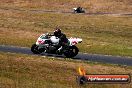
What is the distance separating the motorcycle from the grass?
174 centimetres

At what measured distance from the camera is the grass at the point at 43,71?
23.3 m

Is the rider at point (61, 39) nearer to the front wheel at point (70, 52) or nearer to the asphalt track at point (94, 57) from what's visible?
the front wheel at point (70, 52)

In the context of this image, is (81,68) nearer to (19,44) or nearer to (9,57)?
(9,57)

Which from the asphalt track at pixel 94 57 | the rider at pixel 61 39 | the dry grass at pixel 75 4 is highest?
the rider at pixel 61 39

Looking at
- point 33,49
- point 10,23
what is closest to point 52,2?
point 10,23

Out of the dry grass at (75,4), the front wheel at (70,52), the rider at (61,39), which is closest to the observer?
the rider at (61,39)

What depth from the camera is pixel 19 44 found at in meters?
38.9

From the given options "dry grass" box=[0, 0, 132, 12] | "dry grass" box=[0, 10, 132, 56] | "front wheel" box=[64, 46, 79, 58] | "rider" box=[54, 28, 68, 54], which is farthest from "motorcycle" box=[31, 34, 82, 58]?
"dry grass" box=[0, 0, 132, 12]

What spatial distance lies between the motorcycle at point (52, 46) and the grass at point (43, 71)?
1736 mm

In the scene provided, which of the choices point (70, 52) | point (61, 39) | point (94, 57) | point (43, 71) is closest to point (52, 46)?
point (61, 39)

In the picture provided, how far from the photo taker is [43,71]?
25969 millimetres

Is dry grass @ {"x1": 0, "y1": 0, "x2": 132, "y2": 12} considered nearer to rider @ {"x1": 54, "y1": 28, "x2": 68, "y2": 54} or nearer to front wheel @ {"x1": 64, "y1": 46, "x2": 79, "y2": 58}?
front wheel @ {"x1": 64, "y1": 46, "x2": 79, "y2": 58}

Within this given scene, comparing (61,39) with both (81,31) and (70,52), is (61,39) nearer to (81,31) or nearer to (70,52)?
(70,52)

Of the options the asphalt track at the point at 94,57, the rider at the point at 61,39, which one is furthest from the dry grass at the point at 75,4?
the rider at the point at 61,39
